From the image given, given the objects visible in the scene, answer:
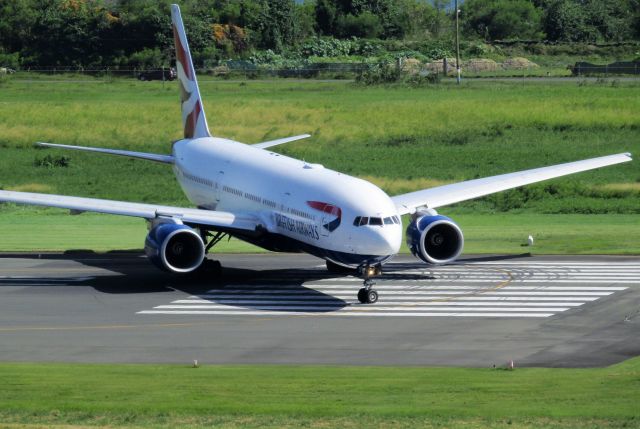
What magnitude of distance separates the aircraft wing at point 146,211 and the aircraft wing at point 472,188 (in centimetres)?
586

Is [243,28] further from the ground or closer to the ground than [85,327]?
further from the ground

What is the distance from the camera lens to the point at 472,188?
1978 inches

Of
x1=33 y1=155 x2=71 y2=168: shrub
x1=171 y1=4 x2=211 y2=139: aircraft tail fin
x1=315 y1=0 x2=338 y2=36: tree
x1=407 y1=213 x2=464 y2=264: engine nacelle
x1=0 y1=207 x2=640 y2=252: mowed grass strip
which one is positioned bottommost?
x1=0 y1=207 x2=640 y2=252: mowed grass strip

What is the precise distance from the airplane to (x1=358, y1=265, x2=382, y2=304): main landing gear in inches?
1.2

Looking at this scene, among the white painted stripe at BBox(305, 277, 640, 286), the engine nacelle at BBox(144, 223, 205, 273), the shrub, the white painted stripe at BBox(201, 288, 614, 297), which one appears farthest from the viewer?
the shrub

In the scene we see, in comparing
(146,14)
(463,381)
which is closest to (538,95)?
(146,14)

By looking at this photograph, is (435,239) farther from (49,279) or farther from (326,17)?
(326,17)

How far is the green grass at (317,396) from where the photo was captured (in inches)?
966

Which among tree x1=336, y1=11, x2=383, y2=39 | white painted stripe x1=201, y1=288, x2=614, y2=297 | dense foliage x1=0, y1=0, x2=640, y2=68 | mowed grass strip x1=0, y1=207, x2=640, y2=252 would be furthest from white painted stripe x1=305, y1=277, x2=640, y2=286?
tree x1=336, y1=11, x2=383, y2=39

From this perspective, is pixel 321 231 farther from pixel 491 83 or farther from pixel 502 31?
pixel 502 31

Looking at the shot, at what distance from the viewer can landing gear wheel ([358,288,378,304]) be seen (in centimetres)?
4094

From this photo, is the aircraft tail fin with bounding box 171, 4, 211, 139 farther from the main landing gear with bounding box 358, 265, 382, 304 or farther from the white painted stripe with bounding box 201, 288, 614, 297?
the main landing gear with bounding box 358, 265, 382, 304

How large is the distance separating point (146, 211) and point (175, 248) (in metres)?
2.58


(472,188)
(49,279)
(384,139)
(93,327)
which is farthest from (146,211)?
(384,139)
